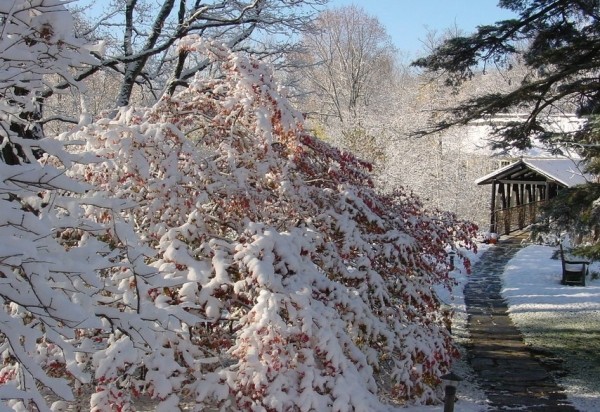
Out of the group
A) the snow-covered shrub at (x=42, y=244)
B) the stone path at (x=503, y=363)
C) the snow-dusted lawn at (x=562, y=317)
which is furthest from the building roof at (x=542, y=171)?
the snow-covered shrub at (x=42, y=244)

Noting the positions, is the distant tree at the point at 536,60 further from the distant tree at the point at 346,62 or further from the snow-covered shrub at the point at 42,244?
the distant tree at the point at 346,62

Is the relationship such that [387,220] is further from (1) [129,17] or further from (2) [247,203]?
(1) [129,17]

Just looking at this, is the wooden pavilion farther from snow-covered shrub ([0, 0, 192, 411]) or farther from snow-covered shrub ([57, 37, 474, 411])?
snow-covered shrub ([0, 0, 192, 411])

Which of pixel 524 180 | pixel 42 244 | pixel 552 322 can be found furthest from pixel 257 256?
pixel 524 180

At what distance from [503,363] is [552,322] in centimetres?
367

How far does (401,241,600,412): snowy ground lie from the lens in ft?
27.4

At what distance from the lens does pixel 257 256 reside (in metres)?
4.55

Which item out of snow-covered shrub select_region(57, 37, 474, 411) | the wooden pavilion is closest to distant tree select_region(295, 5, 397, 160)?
the wooden pavilion

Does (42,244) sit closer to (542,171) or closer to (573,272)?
(573,272)

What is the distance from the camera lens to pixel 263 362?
420 centimetres

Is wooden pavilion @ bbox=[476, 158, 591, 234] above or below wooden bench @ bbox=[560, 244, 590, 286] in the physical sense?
above

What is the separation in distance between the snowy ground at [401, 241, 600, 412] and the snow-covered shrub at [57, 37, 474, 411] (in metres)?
1.99

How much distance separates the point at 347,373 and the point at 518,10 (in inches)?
317

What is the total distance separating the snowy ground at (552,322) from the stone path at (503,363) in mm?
189
